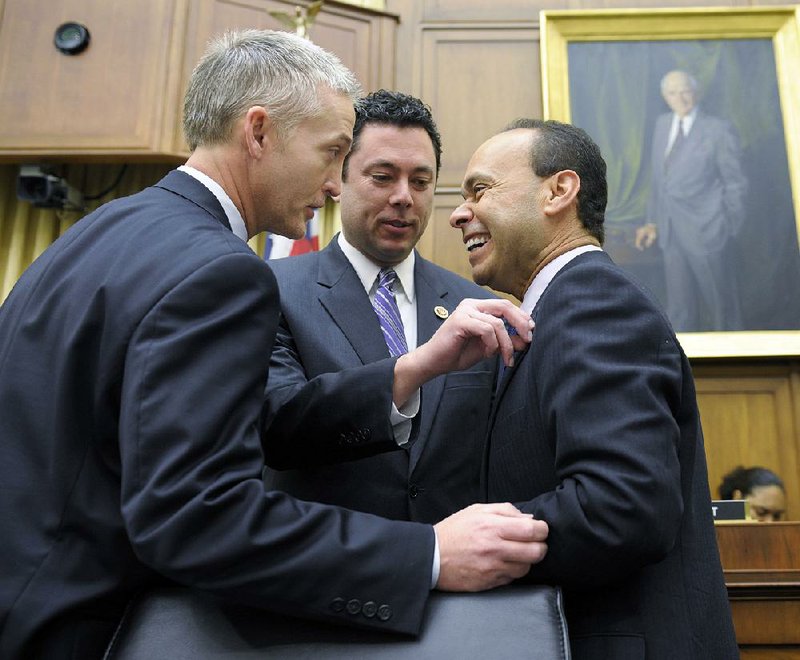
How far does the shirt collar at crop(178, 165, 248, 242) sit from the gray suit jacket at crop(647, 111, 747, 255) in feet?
14.4

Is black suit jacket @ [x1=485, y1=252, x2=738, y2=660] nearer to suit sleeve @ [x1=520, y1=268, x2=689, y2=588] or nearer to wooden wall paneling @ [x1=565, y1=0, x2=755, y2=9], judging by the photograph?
suit sleeve @ [x1=520, y1=268, x2=689, y2=588]

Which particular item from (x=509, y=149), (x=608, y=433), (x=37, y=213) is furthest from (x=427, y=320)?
(x=37, y=213)

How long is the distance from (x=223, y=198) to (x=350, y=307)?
79 cm

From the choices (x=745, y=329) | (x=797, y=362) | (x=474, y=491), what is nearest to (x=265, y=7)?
(x=745, y=329)

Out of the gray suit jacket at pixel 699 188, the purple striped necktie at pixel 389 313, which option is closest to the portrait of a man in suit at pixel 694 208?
the gray suit jacket at pixel 699 188

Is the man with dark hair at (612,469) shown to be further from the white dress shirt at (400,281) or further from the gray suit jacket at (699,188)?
the gray suit jacket at (699,188)

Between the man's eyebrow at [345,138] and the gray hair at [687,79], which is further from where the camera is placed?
the gray hair at [687,79]

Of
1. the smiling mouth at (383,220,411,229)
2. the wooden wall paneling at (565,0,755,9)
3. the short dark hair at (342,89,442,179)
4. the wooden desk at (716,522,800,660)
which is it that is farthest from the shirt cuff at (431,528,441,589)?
the wooden wall paneling at (565,0,755,9)

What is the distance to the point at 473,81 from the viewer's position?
6.07 m

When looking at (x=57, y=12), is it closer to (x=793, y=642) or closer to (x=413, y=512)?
(x=413, y=512)

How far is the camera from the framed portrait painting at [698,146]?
5.62 meters

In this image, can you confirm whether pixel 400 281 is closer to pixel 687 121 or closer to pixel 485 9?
pixel 687 121

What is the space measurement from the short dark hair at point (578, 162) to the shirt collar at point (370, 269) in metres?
0.64

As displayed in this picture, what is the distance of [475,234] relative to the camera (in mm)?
2346
